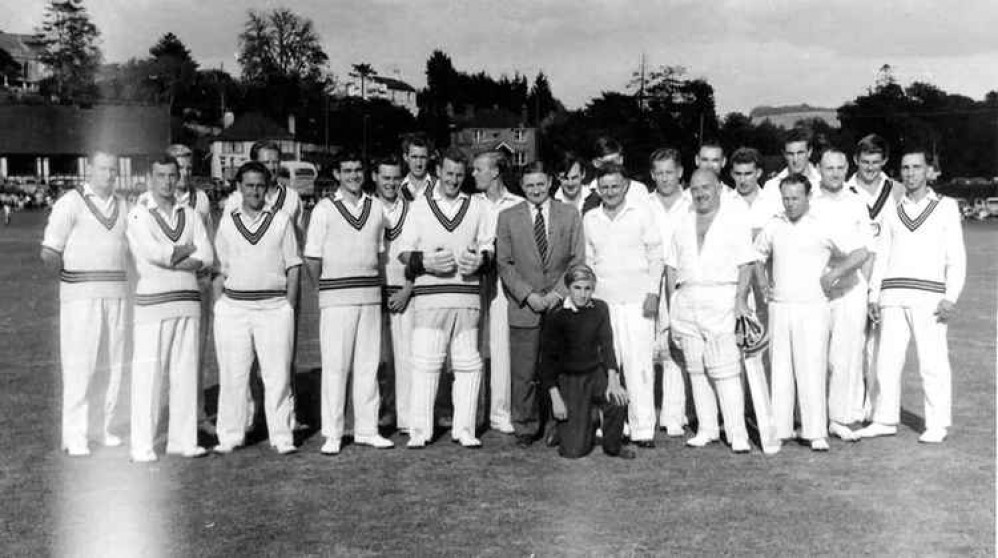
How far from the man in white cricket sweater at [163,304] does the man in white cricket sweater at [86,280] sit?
0.24 m

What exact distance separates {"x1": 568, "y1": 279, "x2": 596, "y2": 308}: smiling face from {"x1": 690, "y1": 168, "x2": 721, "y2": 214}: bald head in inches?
36.4

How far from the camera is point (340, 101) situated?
56594mm

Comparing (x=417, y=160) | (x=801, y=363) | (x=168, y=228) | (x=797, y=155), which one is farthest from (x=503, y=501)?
(x=797, y=155)

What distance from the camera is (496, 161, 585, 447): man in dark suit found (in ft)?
22.4

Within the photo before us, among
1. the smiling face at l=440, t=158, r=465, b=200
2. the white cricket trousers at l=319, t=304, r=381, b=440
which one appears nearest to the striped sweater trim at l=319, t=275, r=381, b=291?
the white cricket trousers at l=319, t=304, r=381, b=440

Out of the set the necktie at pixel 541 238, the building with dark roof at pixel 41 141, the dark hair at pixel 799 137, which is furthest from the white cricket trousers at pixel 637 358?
the building with dark roof at pixel 41 141

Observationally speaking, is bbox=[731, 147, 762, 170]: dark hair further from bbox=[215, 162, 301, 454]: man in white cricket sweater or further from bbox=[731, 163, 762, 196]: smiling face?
bbox=[215, 162, 301, 454]: man in white cricket sweater

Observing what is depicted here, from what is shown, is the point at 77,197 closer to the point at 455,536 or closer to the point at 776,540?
the point at 455,536

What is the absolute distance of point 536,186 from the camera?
6.88 metres

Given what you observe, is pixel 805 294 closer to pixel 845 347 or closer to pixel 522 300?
pixel 845 347

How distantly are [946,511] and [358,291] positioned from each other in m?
3.85

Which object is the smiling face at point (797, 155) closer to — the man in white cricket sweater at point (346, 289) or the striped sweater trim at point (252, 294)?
the man in white cricket sweater at point (346, 289)

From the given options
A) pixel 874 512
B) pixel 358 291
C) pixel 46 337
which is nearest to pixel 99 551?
pixel 358 291

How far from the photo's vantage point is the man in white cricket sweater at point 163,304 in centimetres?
634
